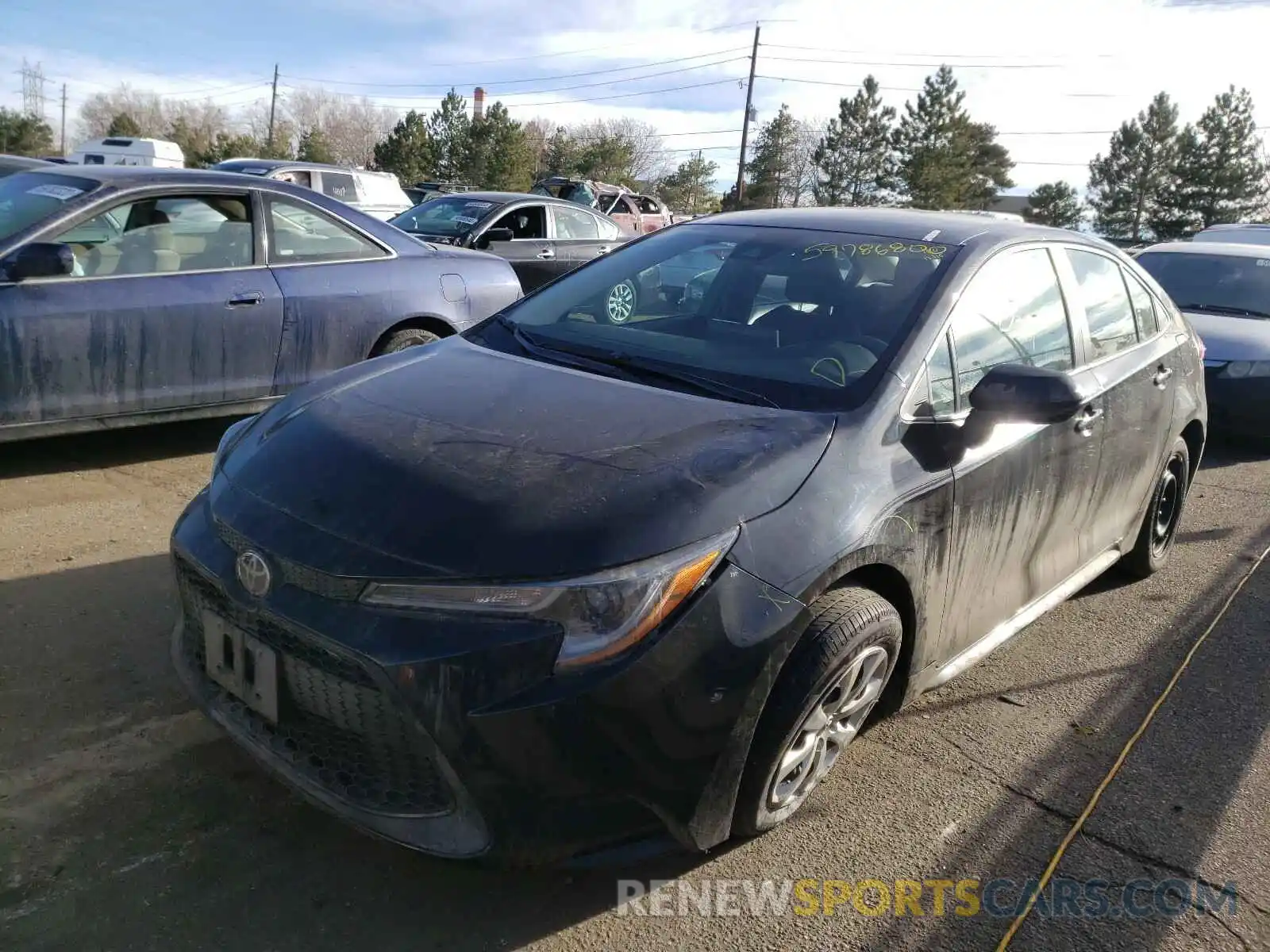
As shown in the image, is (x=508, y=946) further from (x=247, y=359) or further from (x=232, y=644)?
(x=247, y=359)

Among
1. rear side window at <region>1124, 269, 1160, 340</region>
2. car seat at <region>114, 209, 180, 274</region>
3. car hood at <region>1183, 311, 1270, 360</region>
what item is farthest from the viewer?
car hood at <region>1183, 311, 1270, 360</region>

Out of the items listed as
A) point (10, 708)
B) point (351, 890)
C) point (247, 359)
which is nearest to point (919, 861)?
point (351, 890)

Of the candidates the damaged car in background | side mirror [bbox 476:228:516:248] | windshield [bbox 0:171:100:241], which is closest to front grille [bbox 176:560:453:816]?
windshield [bbox 0:171:100:241]

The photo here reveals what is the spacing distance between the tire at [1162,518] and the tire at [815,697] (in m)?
2.40

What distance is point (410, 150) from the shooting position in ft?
137

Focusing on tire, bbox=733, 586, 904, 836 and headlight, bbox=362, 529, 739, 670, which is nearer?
headlight, bbox=362, 529, 739, 670

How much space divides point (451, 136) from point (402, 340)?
130 feet

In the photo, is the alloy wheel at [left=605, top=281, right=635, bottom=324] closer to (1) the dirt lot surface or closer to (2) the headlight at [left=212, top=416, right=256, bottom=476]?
(2) the headlight at [left=212, top=416, right=256, bottom=476]

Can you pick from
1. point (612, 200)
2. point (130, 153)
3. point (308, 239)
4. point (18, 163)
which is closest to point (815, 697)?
point (308, 239)

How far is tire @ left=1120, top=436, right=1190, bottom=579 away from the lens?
15.0ft

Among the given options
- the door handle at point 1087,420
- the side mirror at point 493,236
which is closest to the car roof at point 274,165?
the side mirror at point 493,236

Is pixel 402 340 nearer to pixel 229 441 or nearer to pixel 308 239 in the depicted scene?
pixel 308 239

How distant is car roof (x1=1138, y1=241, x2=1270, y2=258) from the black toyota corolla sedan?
20.5 ft

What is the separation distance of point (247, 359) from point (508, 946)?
3.91 metres
